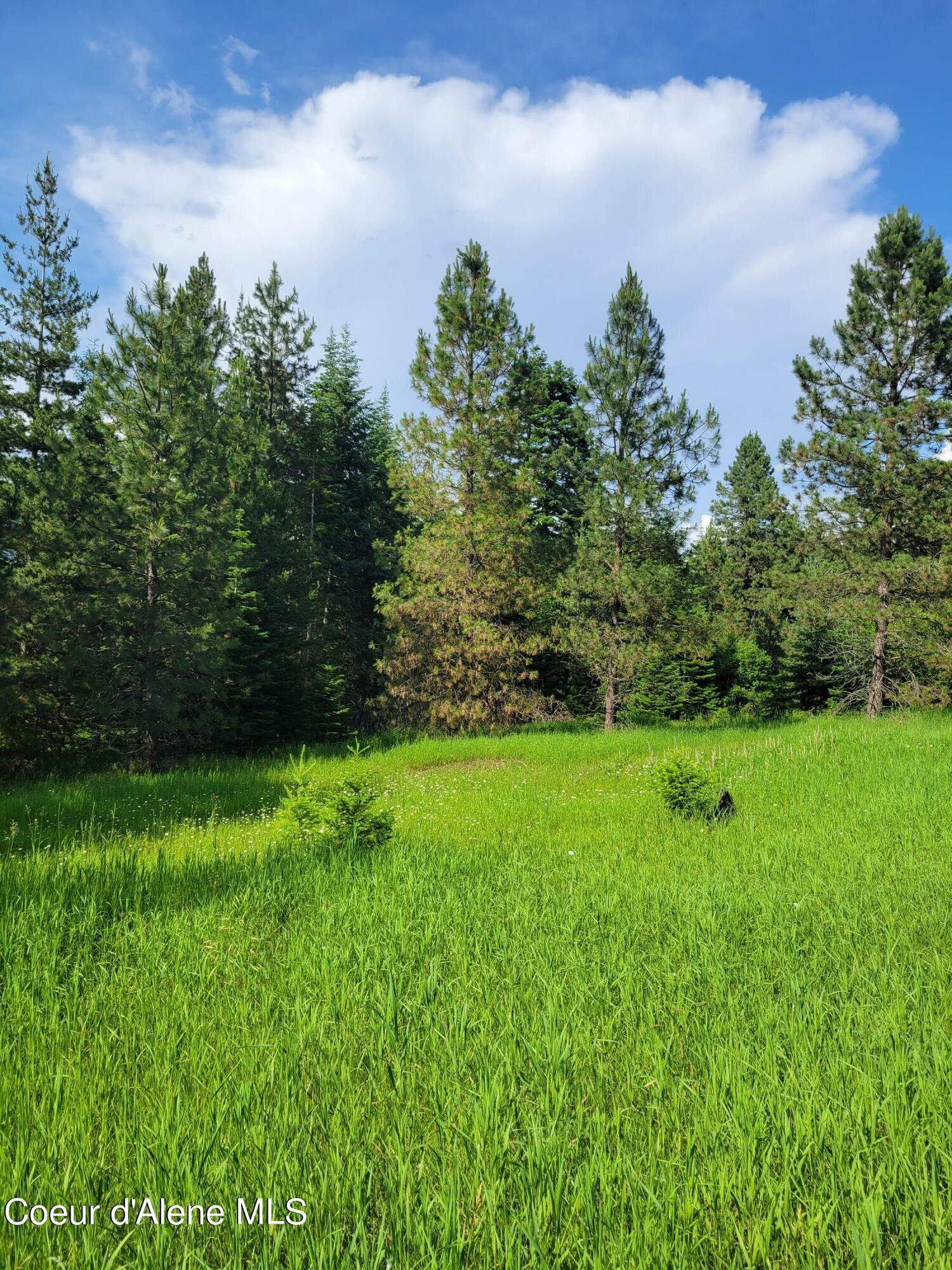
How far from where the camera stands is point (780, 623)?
36.0m

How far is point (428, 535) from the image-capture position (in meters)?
20.3

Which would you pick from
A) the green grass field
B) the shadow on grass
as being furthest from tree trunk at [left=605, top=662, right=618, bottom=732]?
the shadow on grass

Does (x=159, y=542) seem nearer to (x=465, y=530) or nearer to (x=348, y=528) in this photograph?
(x=465, y=530)

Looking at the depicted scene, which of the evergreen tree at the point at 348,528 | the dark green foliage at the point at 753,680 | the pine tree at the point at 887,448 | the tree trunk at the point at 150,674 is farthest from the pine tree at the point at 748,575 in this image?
the tree trunk at the point at 150,674

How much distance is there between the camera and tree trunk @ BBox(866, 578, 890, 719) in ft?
59.3

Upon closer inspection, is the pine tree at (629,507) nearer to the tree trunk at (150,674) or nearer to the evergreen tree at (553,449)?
the evergreen tree at (553,449)

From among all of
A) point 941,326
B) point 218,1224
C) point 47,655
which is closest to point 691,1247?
point 218,1224

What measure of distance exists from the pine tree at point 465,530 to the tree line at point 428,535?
9cm

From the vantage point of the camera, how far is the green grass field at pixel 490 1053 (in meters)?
1.79

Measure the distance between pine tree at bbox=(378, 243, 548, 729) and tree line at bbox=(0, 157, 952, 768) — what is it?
9 centimetres

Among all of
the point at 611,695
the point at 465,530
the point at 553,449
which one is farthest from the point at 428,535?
the point at 553,449

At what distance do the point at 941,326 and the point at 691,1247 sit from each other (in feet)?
75.7

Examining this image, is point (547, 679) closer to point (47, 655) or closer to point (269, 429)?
point (269, 429)

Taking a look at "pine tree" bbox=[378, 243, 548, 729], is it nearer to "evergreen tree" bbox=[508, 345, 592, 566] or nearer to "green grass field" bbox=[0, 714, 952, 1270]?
"evergreen tree" bbox=[508, 345, 592, 566]
